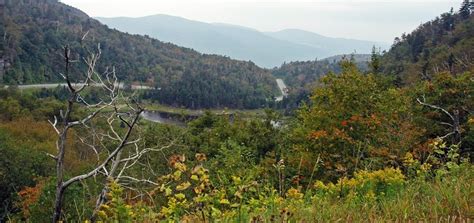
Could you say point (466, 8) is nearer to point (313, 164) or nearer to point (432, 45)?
point (432, 45)

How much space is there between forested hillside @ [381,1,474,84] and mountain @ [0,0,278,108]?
4614 cm

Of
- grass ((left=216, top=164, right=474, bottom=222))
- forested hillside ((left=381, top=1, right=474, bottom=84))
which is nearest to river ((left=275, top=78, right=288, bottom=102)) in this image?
forested hillside ((left=381, top=1, right=474, bottom=84))

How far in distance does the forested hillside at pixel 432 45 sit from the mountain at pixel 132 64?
151 ft

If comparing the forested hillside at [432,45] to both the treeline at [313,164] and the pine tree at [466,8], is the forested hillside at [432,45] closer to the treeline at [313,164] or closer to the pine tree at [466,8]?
the pine tree at [466,8]

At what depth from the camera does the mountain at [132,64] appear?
398 feet

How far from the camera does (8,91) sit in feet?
249

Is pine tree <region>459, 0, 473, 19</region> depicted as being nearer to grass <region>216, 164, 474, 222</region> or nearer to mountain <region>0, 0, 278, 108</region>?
mountain <region>0, 0, 278, 108</region>

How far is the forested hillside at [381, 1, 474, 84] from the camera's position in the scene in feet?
212

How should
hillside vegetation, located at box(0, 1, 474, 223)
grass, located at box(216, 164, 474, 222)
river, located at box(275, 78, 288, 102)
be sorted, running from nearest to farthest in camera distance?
grass, located at box(216, 164, 474, 222)
hillside vegetation, located at box(0, 1, 474, 223)
river, located at box(275, 78, 288, 102)

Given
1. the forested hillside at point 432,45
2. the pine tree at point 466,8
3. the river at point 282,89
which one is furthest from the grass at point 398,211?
the river at point 282,89

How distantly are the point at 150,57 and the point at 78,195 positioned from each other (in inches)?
6143

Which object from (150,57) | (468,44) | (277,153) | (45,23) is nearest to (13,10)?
(45,23)

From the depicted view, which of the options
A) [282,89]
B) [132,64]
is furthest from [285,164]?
[132,64]

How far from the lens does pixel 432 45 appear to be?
84.4 meters
